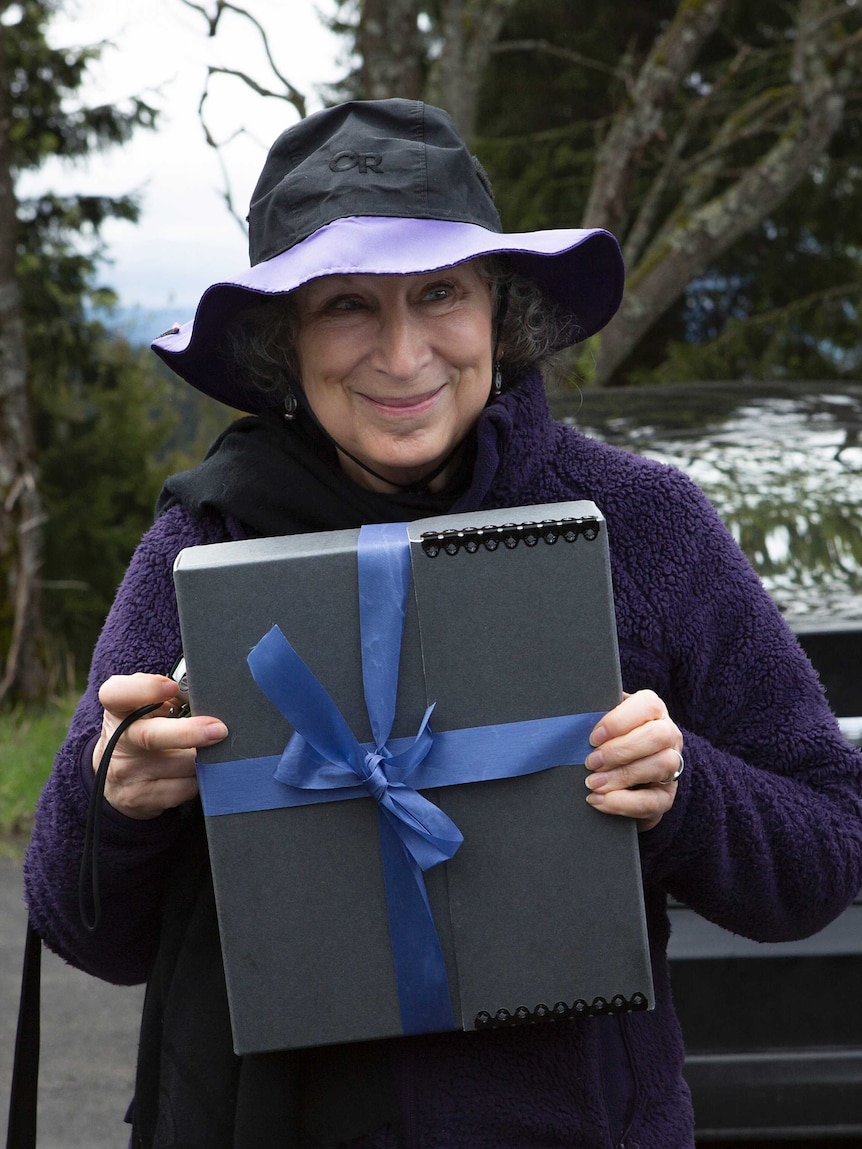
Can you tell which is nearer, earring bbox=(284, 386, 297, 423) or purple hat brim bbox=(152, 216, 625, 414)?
purple hat brim bbox=(152, 216, 625, 414)

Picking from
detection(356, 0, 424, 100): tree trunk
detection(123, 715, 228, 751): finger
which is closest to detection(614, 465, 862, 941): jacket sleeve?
detection(123, 715, 228, 751): finger

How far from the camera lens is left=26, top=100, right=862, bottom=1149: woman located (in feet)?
4.76

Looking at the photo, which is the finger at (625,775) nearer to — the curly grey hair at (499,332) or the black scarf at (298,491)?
the black scarf at (298,491)

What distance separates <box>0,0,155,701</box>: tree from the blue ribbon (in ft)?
21.7

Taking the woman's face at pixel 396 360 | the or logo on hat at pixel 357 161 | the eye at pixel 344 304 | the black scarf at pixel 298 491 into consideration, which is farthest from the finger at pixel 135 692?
the or logo on hat at pixel 357 161

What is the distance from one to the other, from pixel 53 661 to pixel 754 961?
674cm

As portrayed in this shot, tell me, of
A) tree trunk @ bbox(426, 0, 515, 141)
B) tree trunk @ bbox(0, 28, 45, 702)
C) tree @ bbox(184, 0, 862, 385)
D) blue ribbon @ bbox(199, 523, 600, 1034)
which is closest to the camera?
blue ribbon @ bbox(199, 523, 600, 1034)

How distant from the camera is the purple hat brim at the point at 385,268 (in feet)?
4.78

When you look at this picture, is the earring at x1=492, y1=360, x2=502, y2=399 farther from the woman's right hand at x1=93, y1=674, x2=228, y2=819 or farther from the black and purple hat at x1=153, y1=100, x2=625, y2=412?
the woman's right hand at x1=93, y1=674, x2=228, y2=819

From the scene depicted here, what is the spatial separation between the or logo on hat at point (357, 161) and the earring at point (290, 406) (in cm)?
28

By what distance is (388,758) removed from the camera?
1.30 m

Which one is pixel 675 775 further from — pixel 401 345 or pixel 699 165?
pixel 699 165

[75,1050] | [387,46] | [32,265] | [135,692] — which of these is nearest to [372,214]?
[135,692]

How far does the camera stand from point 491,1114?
1445 millimetres
